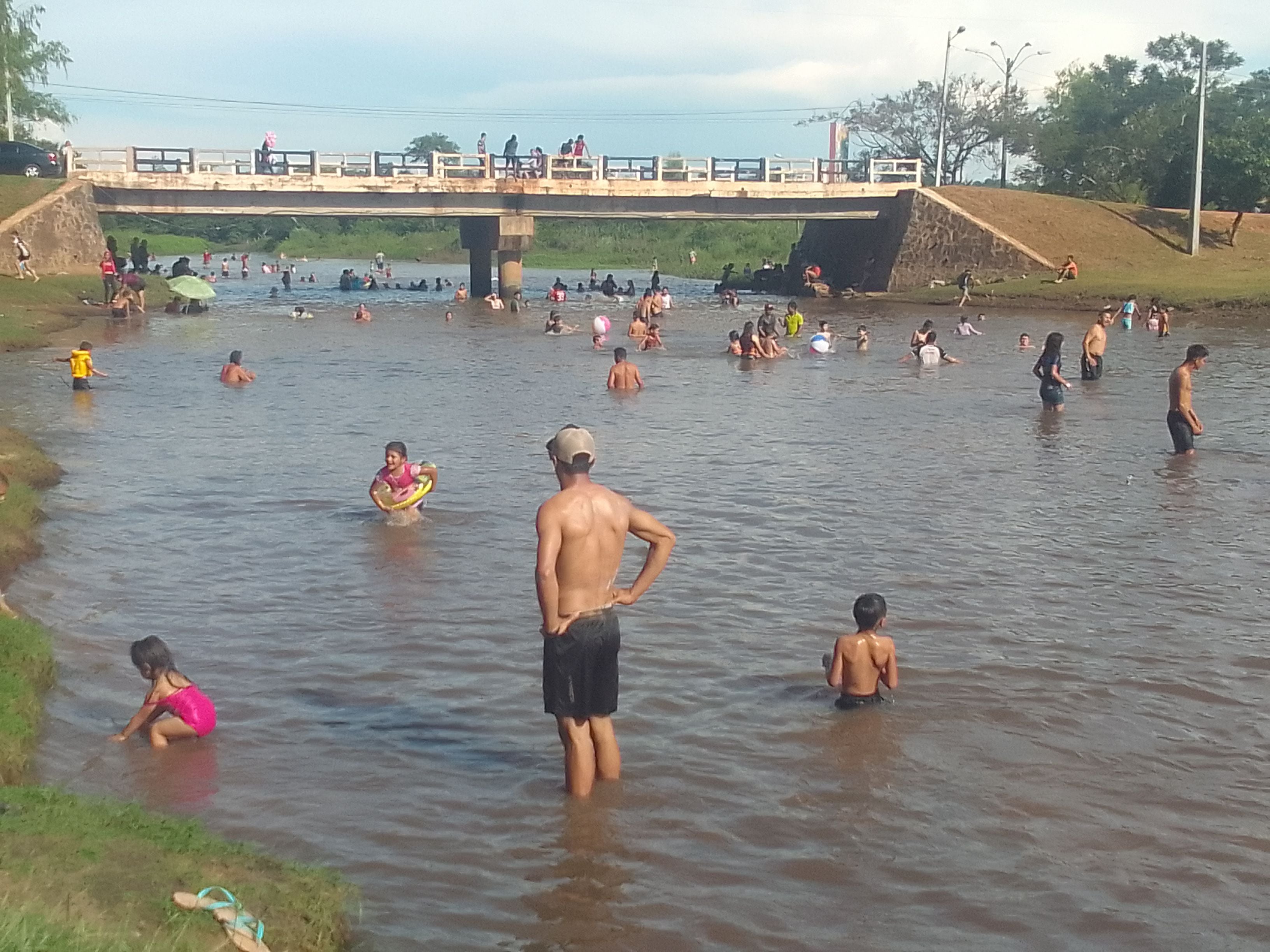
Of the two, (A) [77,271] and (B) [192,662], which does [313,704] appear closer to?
(B) [192,662]

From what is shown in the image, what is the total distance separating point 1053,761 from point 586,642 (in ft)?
9.37

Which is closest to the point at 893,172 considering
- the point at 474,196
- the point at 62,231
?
the point at 474,196

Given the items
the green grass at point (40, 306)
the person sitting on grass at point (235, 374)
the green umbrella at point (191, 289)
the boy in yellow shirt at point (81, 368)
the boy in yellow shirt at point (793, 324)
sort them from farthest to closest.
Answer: the green umbrella at point (191, 289) → the boy in yellow shirt at point (793, 324) → the green grass at point (40, 306) → the person sitting on grass at point (235, 374) → the boy in yellow shirt at point (81, 368)

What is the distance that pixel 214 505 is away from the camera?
15.2m

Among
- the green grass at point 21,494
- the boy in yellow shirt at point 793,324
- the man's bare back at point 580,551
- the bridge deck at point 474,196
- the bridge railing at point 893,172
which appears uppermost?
the bridge railing at point 893,172

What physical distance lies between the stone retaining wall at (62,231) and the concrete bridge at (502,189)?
1500 mm

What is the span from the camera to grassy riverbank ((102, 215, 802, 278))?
92500 millimetres

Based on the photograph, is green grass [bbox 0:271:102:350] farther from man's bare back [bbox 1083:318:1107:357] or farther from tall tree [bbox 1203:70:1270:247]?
tall tree [bbox 1203:70:1270:247]

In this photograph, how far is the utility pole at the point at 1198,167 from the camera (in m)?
48.8

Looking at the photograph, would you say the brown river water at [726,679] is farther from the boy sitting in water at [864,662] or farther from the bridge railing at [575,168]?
the bridge railing at [575,168]

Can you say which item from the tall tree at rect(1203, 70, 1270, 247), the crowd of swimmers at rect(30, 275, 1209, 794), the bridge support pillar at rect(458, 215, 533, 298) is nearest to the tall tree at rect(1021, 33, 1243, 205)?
the tall tree at rect(1203, 70, 1270, 247)

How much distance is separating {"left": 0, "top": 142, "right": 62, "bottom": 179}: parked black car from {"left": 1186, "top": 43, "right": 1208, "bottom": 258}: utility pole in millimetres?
39015

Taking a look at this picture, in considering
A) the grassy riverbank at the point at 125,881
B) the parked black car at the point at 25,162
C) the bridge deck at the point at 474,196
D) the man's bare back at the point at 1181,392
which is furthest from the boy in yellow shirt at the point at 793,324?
the grassy riverbank at the point at 125,881

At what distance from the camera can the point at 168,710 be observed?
8359mm
